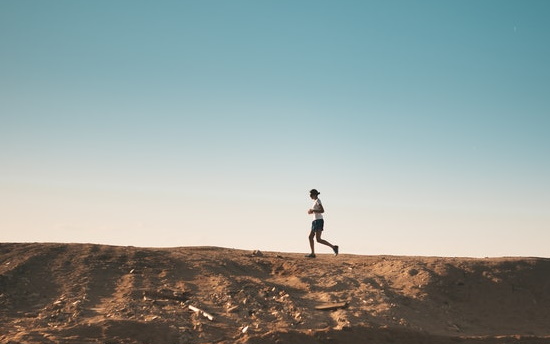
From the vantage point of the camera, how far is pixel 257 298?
944 cm

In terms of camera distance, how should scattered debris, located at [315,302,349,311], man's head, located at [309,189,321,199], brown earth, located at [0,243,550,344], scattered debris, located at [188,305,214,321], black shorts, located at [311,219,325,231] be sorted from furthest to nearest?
man's head, located at [309,189,321,199]
black shorts, located at [311,219,325,231]
scattered debris, located at [315,302,349,311]
scattered debris, located at [188,305,214,321]
brown earth, located at [0,243,550,344]

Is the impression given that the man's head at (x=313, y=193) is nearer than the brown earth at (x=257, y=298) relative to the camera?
No

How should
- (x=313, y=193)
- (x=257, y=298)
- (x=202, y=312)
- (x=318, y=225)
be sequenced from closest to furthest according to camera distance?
(x=202, y=312) < (x=257, y=298) < (x=318, y=225) < (x=313, y=193)

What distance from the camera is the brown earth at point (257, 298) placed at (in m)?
8.01

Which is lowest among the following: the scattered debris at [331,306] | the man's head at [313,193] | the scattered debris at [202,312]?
the scattered debris at [202,312]

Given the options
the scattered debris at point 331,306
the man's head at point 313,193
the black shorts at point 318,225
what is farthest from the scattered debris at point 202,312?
the man's head at point 313,193

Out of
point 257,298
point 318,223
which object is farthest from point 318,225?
point 257,298

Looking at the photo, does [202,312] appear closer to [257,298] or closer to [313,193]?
[257,298]

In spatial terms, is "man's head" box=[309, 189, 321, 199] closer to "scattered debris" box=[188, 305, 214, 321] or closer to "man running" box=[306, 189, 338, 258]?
"man running" box=[306, 189, 338, 258]

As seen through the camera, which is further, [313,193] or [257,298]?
[313,193]

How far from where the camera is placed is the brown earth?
801 cm

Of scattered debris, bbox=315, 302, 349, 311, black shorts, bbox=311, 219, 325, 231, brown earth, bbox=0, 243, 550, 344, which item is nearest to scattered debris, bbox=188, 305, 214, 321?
brown earth, bbox=0, 243, 550, 344

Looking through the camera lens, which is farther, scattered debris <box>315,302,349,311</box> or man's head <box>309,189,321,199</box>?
man's head <box>309,189,321,199</box>

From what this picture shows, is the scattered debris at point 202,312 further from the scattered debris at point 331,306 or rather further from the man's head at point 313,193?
the man's head at point 313,193
